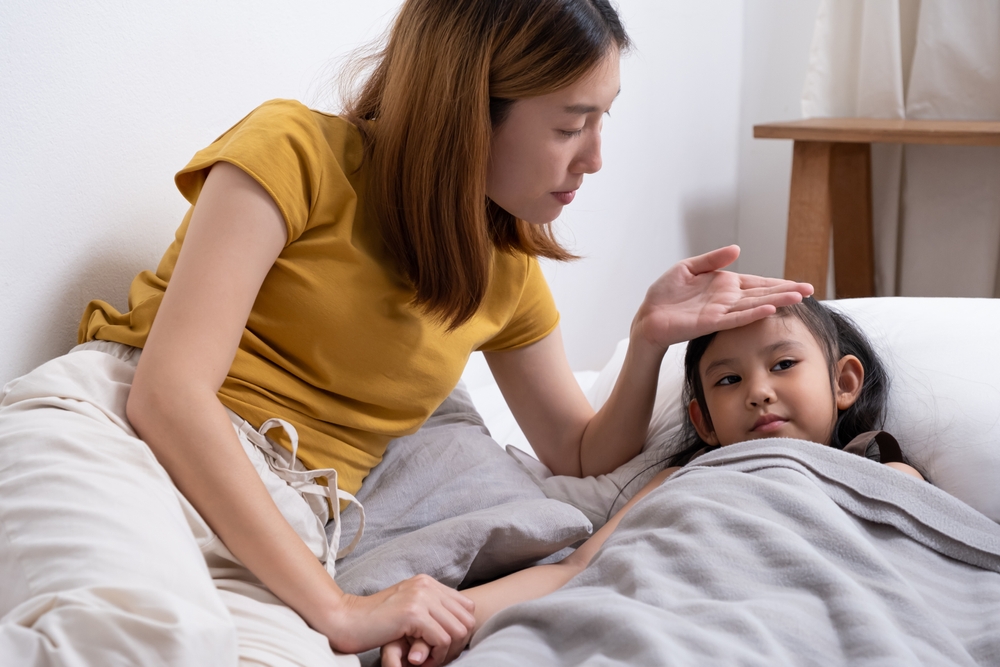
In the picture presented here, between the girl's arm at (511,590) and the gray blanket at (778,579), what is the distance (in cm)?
6

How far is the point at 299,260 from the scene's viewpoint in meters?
0.96

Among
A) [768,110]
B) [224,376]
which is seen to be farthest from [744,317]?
[768,110]

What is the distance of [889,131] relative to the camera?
74.1 inches

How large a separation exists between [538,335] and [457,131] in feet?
1.32

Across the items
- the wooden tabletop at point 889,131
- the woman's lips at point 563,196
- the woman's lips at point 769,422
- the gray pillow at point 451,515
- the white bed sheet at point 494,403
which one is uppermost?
the wooden tabletop at point 889,131

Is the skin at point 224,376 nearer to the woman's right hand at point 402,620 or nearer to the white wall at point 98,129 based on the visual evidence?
the woman's right hand at point 402,620

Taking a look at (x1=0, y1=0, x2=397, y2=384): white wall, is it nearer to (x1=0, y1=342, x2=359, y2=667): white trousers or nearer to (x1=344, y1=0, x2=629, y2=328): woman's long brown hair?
(x1=0, y1=342, x2=359, y2=667): white trousers

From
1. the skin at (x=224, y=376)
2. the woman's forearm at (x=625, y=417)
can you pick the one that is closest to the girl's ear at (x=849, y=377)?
the woman's forearm at (x=625, y=417)

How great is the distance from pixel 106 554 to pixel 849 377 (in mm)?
912

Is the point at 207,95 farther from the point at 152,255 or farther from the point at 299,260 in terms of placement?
the point at 299,260

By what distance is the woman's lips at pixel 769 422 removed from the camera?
1.09 metres

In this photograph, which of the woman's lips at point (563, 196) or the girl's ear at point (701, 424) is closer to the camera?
the woman's lips at point (563, 196)

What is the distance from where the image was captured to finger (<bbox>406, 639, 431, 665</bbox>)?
815 millimetres

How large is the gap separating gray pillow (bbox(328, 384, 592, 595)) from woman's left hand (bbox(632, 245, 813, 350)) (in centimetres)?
27
